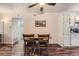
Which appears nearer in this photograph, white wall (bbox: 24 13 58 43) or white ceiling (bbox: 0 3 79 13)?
white ceiling (bbox: 0 3 79 13)

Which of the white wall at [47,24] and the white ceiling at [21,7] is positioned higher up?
the white ceiling at [21,7]

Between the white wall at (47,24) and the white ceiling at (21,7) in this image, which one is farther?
the white wall at (47,24)

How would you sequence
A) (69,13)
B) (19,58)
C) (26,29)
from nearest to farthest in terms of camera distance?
(19,58), (69,13), (26,29)

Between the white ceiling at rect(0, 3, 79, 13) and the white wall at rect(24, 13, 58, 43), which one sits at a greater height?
the white ceiling at rect(0, 3, 79, 13)

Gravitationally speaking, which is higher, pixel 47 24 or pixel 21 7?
pixel 21 7

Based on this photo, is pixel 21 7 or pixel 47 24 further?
pixel 47 24

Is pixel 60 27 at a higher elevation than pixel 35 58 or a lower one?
higher

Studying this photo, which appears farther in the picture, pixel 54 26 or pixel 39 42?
pixel 39 42

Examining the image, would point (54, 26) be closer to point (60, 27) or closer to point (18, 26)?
point (60, 27)

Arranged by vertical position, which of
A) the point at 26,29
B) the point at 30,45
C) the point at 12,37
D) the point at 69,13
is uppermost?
the point at 69,13

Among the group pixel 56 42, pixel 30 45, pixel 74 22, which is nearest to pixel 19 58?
pixel 56 42

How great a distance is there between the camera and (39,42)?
143 inches

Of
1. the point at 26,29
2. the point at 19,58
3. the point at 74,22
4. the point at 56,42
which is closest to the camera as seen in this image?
the point at 19,58

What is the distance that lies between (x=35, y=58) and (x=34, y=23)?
1733mm
